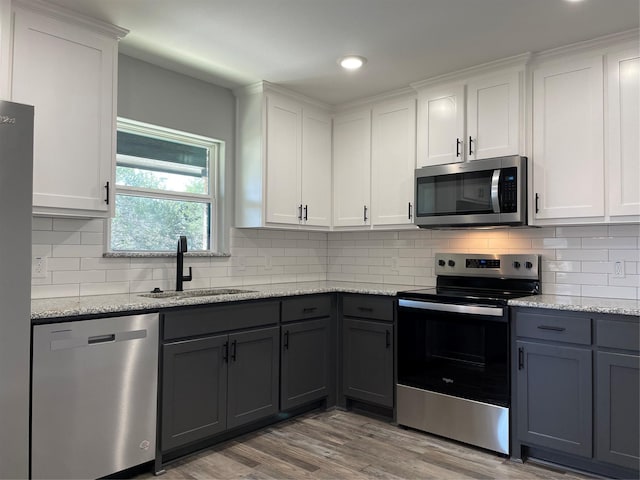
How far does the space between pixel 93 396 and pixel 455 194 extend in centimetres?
243

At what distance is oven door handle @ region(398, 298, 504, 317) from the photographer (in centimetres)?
283

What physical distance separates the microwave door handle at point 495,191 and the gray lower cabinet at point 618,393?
35.4 inches

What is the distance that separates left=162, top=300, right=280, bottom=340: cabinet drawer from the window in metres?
0.82

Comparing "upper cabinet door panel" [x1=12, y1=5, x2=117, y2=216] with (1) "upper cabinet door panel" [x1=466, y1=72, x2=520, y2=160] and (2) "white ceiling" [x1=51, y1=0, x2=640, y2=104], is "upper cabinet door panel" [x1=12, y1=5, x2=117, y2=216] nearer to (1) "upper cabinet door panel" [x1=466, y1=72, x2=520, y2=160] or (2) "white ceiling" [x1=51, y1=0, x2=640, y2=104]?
(2) "white ceiling" [x1=51, y1=0, x2=640, y2=104]

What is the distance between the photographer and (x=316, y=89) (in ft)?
12.3

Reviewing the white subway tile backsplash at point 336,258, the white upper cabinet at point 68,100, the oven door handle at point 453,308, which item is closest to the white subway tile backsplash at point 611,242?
the white subway tile backsplash at point 336,258

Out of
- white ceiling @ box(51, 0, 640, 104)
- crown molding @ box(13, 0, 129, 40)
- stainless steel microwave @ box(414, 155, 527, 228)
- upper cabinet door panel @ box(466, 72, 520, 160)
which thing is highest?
white ceiling @ box(51, 0, 640, 104)

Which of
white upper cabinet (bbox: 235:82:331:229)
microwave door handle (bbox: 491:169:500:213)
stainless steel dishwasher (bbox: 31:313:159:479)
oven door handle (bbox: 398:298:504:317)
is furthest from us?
white upper cabinet (bbox: 235:82:331:229)

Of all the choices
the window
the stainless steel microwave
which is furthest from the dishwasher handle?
the stainless steel microwave

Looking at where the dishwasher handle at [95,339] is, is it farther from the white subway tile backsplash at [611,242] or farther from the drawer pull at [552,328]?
the white subway tile backsplash at [611,242]

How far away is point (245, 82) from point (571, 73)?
2.18 metres

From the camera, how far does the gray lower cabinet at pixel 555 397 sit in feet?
8.34

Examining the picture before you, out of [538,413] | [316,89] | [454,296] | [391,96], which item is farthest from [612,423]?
[316,89]

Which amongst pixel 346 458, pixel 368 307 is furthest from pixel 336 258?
pixel 346 458
